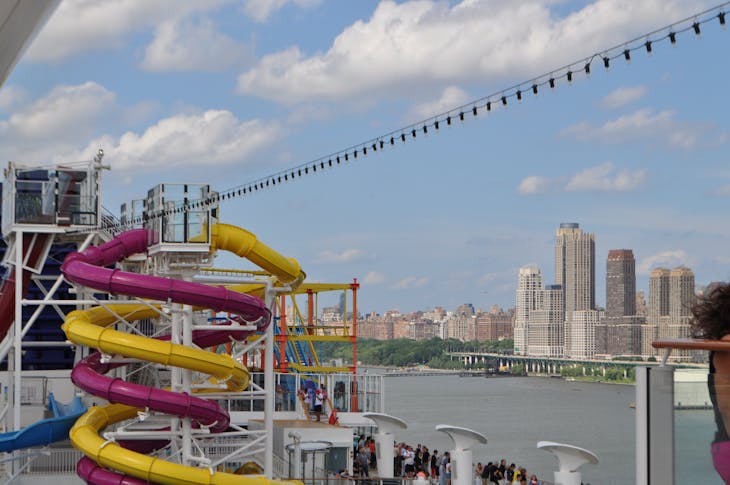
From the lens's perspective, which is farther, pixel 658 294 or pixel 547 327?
pixel 547 327

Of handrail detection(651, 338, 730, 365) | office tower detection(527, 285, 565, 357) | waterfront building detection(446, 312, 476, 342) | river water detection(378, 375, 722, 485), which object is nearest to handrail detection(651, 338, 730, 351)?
handrail detection(651, 338, 730, 365)

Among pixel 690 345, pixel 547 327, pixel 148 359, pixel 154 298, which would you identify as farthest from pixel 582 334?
pixel 690 345

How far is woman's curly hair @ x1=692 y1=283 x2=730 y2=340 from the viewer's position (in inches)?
92.0

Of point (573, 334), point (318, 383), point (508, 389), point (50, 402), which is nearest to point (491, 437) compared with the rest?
point (318, 383)

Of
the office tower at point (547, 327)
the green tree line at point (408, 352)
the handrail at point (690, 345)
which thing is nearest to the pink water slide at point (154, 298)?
the handrail at point (690, 345)

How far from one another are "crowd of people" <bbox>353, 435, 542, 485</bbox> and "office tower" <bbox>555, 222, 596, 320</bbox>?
5971 inches

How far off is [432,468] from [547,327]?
152 metres

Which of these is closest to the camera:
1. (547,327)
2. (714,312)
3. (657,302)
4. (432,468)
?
(714,312)

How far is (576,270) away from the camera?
596ft

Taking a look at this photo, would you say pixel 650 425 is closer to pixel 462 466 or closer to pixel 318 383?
pixel 462 466

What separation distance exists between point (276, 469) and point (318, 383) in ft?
26.4

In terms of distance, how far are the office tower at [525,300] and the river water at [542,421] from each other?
169 ft

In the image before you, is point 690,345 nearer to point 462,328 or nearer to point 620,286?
point 620,286

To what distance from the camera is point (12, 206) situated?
1978 cm
